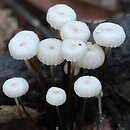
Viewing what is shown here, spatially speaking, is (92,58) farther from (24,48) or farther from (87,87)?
(24,48)

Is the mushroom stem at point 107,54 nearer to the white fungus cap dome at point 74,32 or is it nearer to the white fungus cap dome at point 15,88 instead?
the white fungus cap dome at point 74,32

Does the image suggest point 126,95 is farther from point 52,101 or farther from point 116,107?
point 52,101

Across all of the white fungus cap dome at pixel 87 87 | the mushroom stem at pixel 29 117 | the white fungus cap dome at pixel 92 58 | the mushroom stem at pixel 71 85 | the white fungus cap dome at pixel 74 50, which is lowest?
the mushroom stem at pixel 29 117

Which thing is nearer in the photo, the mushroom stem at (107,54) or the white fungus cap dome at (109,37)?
the white fungus cap dome at (109,37)

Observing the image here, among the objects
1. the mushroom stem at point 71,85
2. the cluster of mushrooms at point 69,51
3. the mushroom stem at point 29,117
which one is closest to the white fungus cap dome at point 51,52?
the cluster of mushrooms at point 69,51

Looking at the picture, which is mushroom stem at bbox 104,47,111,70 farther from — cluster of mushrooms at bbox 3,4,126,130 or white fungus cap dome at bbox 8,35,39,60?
white fungus cap dome at bbox 8,35,39,60

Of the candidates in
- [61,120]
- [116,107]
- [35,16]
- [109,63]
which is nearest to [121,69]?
[109,63]

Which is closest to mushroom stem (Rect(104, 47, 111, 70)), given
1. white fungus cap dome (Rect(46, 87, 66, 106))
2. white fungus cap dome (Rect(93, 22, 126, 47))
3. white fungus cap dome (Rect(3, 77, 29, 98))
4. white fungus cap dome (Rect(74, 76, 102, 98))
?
white fungus cap dome (Rect(93, 22, 126, 47))
